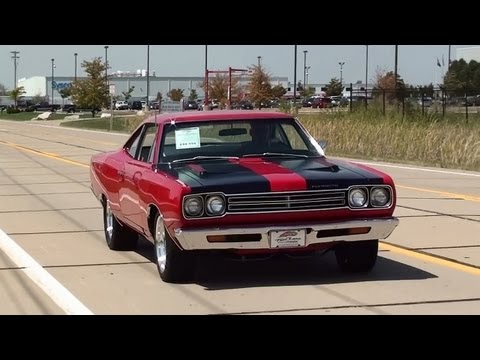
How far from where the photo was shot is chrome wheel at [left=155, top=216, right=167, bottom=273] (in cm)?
748

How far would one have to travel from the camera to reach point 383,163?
23.1 m

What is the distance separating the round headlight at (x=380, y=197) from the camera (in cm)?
728

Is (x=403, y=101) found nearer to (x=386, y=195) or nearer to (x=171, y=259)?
(x=386, y=195)

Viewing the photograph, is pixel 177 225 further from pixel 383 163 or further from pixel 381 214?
pixel 383 163

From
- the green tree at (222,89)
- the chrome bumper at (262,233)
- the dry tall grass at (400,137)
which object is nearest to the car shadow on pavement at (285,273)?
the chrome bumper at (262,233)

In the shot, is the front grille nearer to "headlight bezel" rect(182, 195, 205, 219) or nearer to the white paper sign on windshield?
"headlight bezel" rect(182, 195, 205, 219)

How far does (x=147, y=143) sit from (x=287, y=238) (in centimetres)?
269

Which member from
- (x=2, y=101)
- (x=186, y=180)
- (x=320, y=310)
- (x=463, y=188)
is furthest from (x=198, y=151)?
(x=2, y=101)

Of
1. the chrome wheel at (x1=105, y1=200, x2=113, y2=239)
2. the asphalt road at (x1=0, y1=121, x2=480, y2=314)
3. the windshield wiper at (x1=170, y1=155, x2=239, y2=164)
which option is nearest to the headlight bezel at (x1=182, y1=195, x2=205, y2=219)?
the asphalt road at (x1=0, y1=121, x2=480, y2=314)

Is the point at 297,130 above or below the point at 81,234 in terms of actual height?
above

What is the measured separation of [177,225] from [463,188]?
33.3 ft
